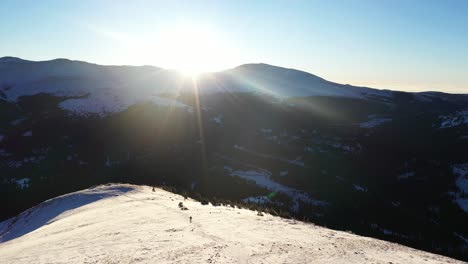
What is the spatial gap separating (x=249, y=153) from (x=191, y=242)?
2203 inches

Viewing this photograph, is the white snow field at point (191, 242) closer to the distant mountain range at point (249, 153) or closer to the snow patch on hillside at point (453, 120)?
the distant mountain range at point (249, 153)

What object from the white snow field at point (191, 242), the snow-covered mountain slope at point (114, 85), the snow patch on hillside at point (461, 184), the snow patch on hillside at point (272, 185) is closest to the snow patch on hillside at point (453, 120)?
the snow patch on hillside at point (461, 184)

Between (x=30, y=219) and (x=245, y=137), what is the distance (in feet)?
191

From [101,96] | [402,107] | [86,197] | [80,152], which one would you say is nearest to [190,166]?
[80,152]

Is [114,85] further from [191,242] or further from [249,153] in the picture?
[191,242]

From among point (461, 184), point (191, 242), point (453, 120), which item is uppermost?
point (453, 120)

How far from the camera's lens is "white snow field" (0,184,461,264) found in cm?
1380

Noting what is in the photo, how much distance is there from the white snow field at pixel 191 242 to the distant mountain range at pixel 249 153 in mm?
17822

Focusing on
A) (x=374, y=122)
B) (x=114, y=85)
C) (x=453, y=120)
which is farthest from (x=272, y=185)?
(x=114, y=85)

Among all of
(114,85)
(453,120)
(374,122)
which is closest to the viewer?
(453,120)

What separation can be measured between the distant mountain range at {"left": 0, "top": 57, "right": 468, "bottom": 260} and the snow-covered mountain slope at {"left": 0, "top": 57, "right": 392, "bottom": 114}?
3.90 feet

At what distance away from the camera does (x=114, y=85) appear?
13938 cm

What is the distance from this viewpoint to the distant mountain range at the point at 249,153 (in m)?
45.6

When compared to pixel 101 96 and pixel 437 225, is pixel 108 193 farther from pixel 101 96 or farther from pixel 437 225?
pixel 101 96
